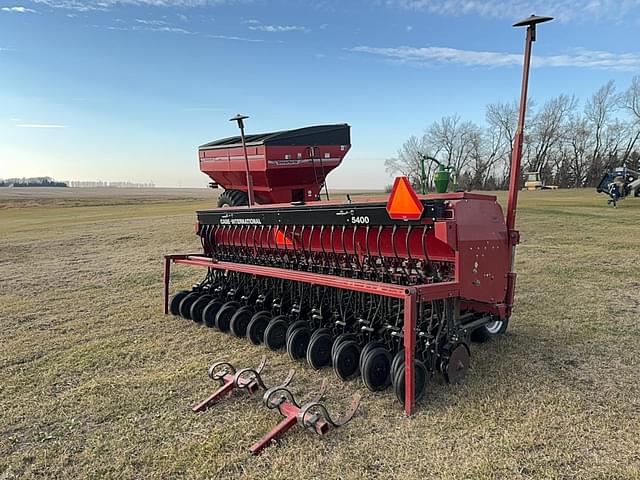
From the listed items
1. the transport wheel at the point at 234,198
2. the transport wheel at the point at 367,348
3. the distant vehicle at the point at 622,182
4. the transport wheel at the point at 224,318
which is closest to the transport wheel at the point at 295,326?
the transport wheel at the point at 367,348

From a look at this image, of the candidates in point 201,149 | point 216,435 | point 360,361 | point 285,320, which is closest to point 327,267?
point 285,320

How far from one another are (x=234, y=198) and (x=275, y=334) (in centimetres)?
370

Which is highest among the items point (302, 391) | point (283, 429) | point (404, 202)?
point (404, 202)

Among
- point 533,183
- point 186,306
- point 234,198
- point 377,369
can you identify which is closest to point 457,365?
point 377,369

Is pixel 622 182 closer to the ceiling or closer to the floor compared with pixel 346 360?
closer to the ceiling

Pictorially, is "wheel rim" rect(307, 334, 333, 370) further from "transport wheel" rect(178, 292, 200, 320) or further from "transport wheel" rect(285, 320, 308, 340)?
"transport wheel" rect(178, 292, 200, 320)

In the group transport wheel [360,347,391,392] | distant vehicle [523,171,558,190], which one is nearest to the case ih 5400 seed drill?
transport wheel [360,347,391,392]

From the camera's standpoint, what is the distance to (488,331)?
514 cm

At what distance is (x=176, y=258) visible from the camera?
6.62 metres

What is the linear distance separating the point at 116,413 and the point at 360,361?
1892mm

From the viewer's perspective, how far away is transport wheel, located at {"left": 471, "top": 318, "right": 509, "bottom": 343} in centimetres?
506

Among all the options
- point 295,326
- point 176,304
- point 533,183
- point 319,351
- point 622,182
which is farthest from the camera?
point 533,183

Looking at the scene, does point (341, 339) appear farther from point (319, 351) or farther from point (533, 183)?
point (533, 183)

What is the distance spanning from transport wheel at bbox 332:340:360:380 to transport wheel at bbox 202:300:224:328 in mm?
2200
